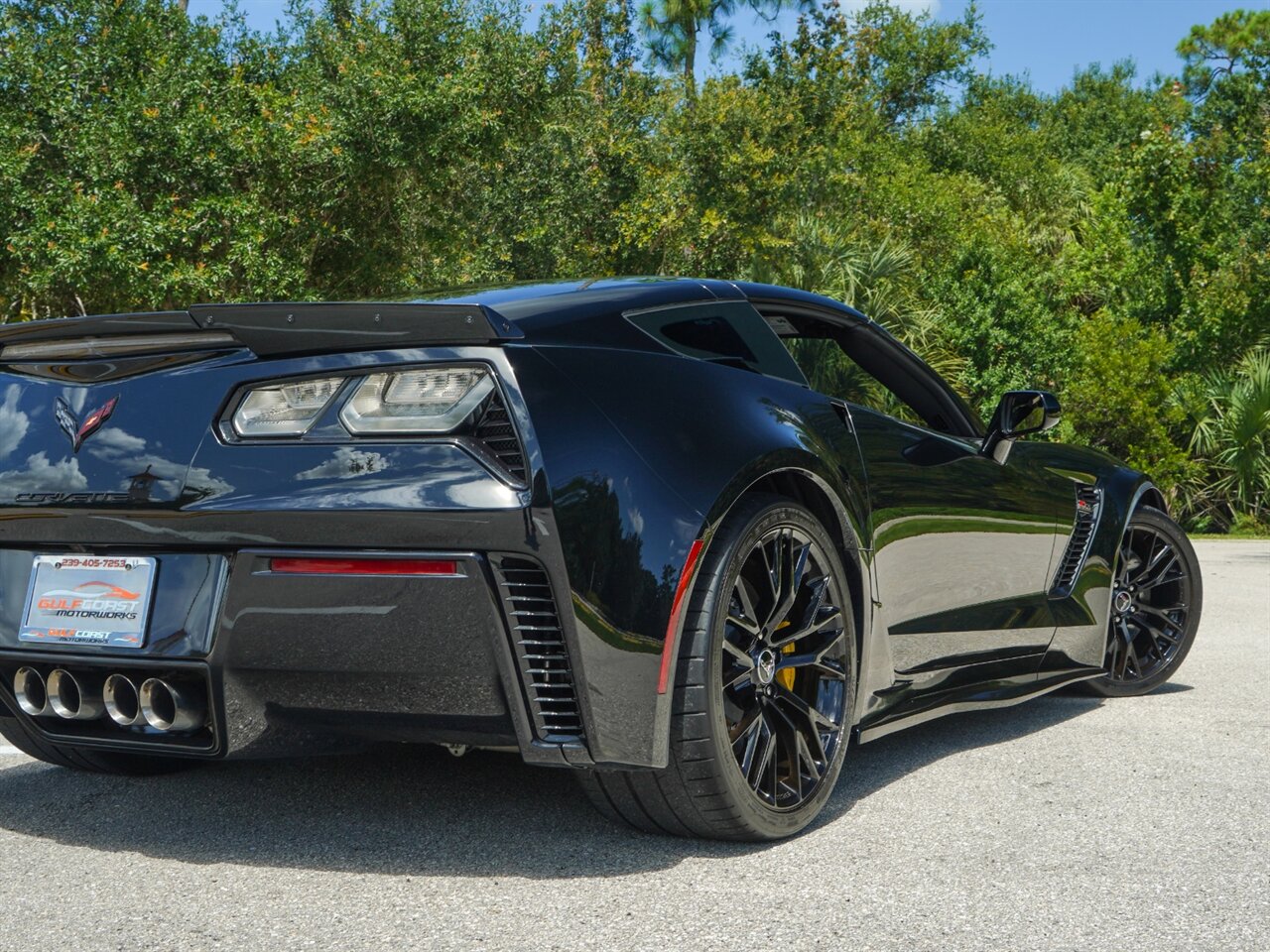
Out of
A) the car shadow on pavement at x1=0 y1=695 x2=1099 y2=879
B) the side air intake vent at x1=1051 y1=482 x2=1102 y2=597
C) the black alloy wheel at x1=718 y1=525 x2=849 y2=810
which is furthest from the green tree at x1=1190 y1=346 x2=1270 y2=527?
the black alloy wheel at x1=718 y1=525 x2=849 y2=810

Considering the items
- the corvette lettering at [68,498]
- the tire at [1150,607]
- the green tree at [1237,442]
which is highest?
the corvette lettering at [68,498]

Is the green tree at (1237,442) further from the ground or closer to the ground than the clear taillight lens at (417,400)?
closer to the ground

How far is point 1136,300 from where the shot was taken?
24.8m

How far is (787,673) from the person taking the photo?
3406 mm

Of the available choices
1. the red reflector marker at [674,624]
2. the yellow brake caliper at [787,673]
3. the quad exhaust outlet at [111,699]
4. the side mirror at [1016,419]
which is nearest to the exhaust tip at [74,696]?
the quad exhaust outlet at [111,699]

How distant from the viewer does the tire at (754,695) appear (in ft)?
9.82

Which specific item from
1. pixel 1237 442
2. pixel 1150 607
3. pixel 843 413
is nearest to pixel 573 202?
pixel 1237 442

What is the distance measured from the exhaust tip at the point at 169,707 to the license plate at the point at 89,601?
0.32 feet

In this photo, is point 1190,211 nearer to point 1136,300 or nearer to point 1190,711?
point 1136,300

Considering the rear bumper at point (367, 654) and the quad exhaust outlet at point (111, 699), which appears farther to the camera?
the quad exhaust outlet at point (111, 699)

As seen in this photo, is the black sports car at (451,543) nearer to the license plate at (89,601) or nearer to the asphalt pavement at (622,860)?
the license plate at (89,601)

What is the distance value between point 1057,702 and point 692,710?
2866mm

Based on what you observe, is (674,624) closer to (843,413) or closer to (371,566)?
(371,566)

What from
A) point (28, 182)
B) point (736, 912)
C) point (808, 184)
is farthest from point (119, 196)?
point (736, 912)
